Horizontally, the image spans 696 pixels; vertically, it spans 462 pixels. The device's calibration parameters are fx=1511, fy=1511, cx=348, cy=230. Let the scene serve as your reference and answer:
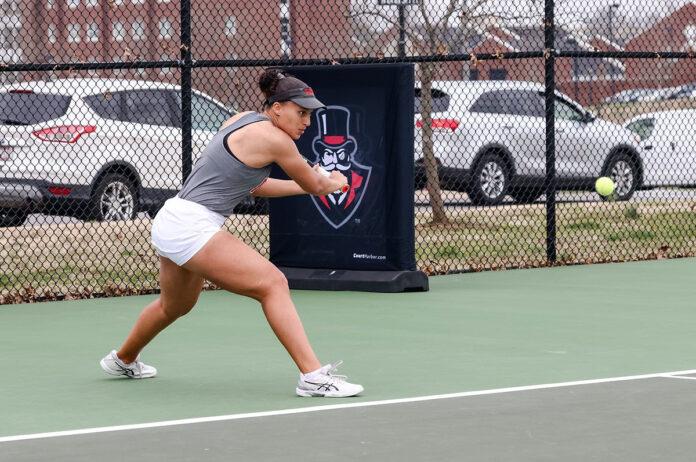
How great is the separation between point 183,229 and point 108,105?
845 centimetres

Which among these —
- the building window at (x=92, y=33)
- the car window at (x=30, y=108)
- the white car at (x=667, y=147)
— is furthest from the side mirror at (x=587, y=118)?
the car window at (x=30, y=108)

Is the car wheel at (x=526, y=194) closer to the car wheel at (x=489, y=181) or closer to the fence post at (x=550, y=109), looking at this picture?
the car wheel at (x=489, y=181)

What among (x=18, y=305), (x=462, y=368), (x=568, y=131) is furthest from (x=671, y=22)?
(x=462, y=368)

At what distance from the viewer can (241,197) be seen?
7.43 metres

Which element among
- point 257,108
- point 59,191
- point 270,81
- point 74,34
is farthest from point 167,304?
point 257,108

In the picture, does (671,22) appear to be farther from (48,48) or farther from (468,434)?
(468,434)

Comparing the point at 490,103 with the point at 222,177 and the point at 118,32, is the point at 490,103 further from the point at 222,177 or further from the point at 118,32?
the point at 222,177

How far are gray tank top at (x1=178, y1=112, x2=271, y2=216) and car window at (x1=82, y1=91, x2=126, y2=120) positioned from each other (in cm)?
800

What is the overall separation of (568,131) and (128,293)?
9.44 metres

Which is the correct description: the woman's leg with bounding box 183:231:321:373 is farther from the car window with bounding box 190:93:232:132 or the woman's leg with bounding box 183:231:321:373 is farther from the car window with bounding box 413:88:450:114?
the car window with bounding box 413:88:450:114

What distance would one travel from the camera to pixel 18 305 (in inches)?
444

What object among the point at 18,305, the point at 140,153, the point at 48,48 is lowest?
the point at 18,305

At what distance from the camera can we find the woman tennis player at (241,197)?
720cm

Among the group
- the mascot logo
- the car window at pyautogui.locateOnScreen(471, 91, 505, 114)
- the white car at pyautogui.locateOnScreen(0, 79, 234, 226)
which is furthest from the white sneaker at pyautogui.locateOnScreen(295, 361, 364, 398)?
the car window at pyautogui.locateOnScreen(471, 91, 505, 114)
